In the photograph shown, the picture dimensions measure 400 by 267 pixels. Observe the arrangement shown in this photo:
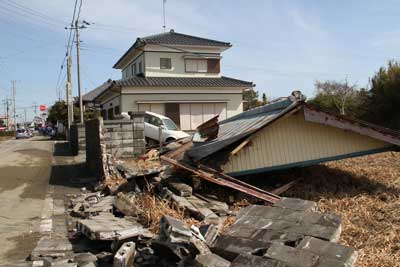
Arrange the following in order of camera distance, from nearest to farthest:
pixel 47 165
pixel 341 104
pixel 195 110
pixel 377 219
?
pixel 377 219, pixel 47 165, pixel 195 110, pixel 341 104

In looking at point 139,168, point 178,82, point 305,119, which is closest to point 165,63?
point 178,82

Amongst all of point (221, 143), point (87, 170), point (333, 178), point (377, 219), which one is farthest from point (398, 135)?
point (87, 170)

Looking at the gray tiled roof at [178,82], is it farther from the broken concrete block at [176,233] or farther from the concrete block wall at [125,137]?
the broken concrete block at [176,233]

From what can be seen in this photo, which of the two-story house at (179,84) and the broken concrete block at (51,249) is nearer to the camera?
the broken concrete block at (51,249)

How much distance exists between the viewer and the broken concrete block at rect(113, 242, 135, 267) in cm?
411

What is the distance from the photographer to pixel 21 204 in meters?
8.21

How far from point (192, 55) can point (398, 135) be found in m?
18.1

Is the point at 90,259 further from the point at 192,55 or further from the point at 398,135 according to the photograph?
the point at 192,55

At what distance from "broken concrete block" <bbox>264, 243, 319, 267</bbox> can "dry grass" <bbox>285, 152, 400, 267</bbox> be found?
0.88 metres

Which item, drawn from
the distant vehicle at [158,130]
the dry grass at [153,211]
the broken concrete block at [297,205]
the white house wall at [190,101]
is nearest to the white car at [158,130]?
the distant vehicle at [158,130]

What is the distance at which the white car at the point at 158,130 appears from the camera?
16.1 metres

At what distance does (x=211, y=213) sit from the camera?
19.7 ft

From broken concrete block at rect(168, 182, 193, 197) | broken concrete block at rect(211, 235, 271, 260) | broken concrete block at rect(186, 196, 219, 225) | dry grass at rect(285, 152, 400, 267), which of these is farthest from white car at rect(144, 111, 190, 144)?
broken concrete block at rect(211, 235, 271, 260)

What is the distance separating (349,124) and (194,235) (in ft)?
14.7
